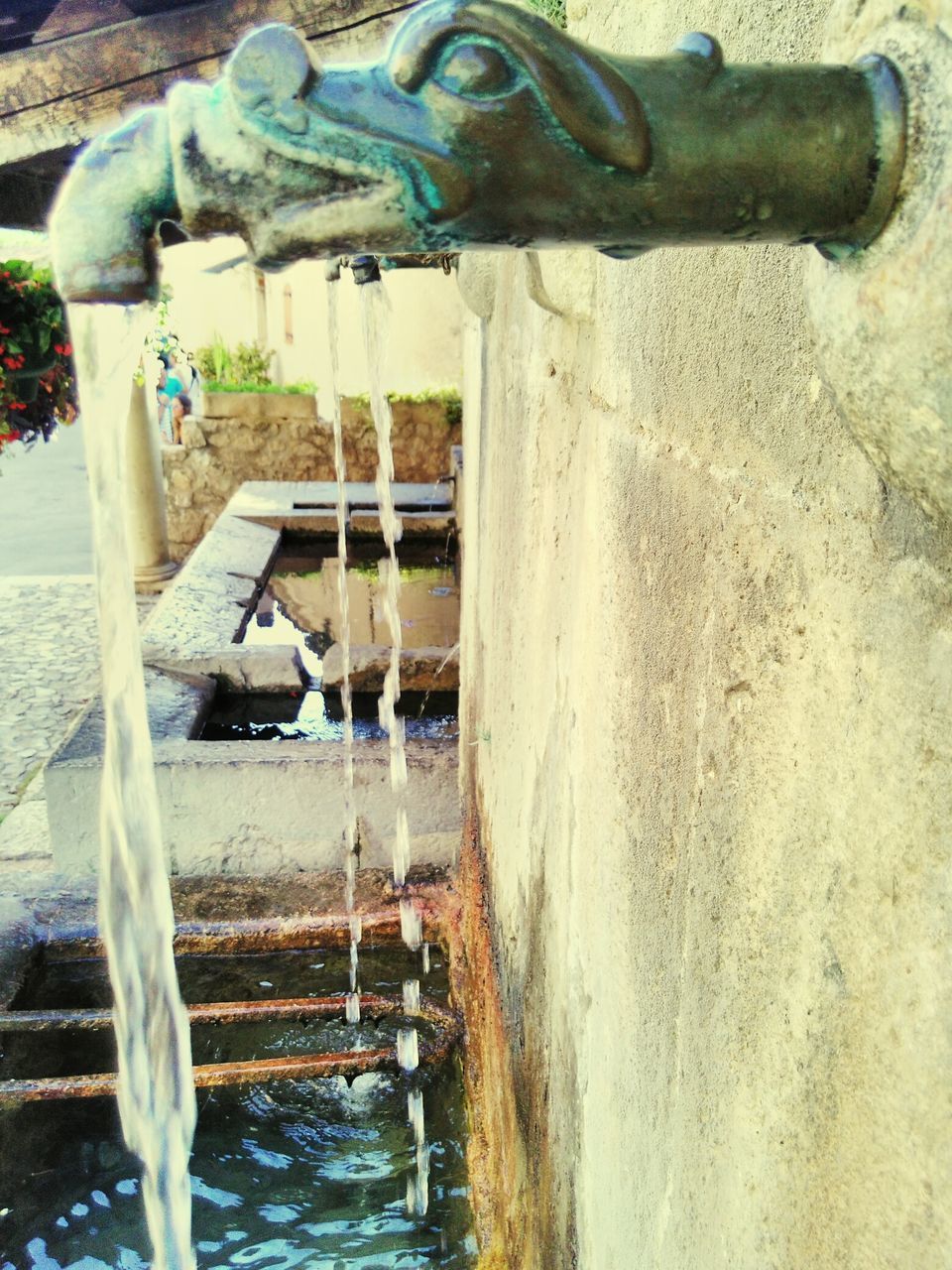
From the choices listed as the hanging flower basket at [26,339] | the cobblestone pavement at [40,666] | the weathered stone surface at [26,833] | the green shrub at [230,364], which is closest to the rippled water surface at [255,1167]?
the weathered stone surface at [26,833]

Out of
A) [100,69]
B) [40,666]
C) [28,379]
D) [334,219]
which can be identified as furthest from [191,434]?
[334,219]

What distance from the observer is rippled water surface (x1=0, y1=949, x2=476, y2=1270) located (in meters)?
2.27

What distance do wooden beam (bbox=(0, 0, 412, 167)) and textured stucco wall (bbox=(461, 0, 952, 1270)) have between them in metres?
1.32

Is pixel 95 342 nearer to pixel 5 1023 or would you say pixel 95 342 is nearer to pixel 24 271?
pixel 5 1023

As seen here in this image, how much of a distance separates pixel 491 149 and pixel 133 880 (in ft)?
6.56

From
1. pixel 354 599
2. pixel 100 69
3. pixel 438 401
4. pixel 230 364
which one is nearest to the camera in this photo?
pixel 100 69

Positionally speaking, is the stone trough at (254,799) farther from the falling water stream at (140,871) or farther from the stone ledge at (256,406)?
the stone ledge at (256,406)

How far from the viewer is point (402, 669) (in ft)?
13.4

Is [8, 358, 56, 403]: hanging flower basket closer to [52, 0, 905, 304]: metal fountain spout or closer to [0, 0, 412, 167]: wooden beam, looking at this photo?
[0, 0, 412, 167]: wooden beam

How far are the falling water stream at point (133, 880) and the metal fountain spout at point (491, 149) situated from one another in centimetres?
26

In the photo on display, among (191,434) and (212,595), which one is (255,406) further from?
(212,595)

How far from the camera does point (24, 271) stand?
147 inches

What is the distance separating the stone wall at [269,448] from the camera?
8.70 meters

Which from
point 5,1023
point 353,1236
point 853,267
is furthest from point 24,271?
point 853,267
